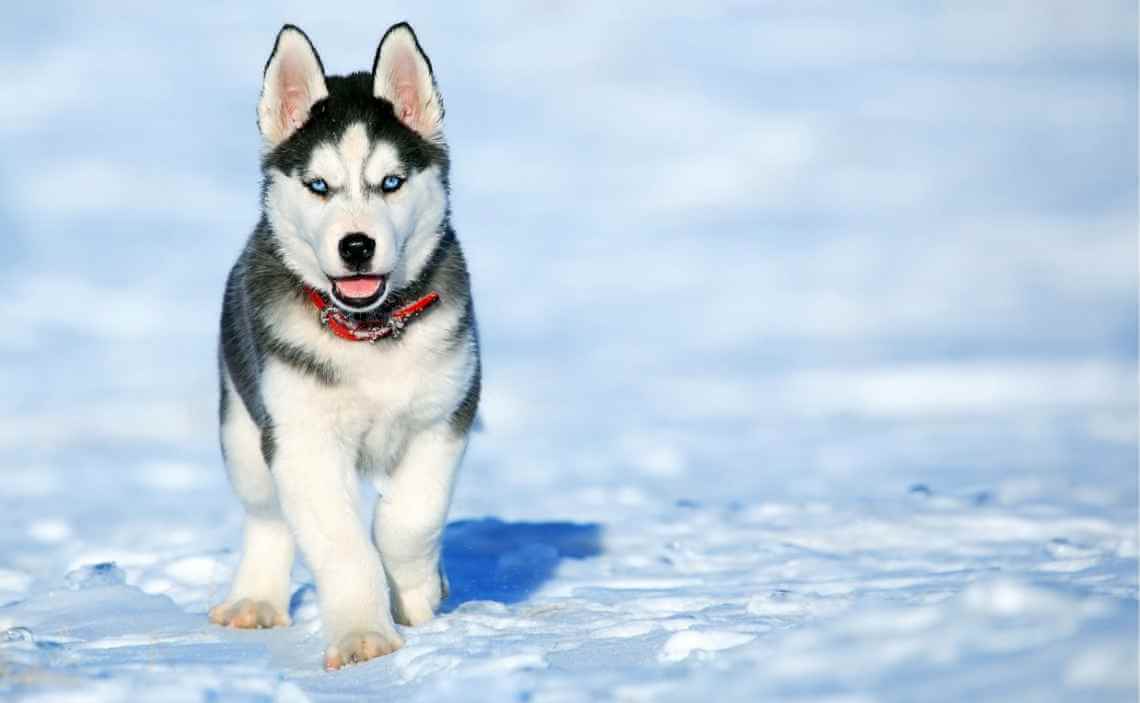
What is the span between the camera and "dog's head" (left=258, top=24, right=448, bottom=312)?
4469 mm

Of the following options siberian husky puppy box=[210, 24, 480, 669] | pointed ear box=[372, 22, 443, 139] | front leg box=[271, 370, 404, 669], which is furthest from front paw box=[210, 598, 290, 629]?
pointed ear box=[372, 22, 443, 139]

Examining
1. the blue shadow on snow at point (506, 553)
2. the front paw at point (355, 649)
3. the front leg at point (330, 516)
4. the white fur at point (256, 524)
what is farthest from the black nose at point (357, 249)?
the blue shadow on snow at point (506, 553)

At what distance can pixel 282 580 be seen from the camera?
202 inches

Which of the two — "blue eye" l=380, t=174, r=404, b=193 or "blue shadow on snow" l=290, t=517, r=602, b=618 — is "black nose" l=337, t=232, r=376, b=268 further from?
"blue shadow on snow" l=290, t=517, r=602, b=618

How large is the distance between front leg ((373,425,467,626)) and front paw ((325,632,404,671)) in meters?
0.54

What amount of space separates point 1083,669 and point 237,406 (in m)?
3.26

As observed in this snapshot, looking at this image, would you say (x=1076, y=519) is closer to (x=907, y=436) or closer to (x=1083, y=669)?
(x=907, y=436)

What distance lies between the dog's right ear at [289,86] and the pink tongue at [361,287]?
679 millimetres

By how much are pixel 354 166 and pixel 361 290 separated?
1.34 feet

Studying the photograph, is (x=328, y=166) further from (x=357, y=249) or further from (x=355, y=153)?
(x=357, y=249)

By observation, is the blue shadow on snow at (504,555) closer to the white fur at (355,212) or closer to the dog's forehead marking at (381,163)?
the white fur at (355,212)

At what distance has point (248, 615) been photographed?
4.89 meters

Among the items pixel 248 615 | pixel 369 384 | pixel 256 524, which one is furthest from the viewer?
pixel 256 524

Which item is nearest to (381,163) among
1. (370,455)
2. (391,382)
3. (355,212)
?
(355,212)
